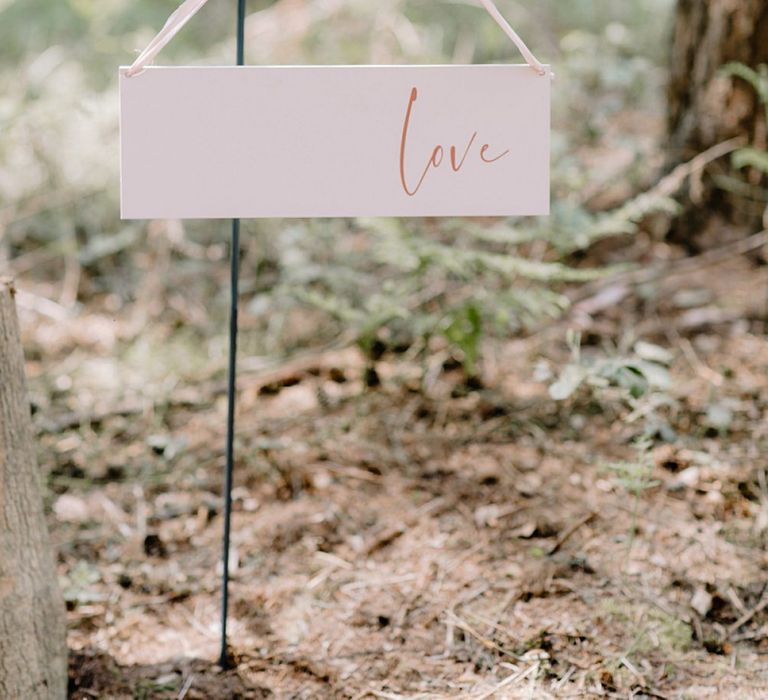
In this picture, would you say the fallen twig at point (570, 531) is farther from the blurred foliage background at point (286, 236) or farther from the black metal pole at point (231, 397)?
the black metal pole at point (231, 397)

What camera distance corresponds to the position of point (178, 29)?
142 centimetres

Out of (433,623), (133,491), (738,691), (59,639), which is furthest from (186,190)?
(738,691)

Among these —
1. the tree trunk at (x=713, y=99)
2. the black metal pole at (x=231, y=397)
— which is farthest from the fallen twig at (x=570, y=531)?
the tree trunk at (x=713, y=99)

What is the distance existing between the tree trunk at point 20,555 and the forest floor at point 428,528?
0.16m

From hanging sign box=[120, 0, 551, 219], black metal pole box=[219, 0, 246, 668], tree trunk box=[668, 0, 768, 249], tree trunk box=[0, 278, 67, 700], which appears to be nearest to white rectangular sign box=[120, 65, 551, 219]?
hanging sign box=[120, 0, 551, 219]

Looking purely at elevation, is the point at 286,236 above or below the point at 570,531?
above

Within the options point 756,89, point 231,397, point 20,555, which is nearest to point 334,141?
point 231,397

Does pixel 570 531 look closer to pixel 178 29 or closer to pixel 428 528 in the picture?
pixel 428 528

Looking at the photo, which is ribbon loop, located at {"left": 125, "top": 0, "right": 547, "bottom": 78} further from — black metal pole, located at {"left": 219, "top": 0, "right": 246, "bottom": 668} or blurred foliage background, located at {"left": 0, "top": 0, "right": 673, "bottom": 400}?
blurred foliage background, located at {"left": 0, "top": 0, "right": 673, "bottom": 400}

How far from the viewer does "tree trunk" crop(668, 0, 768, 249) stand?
311 centimetres

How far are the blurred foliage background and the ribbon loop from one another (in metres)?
1.01

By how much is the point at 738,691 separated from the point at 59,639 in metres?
1.36

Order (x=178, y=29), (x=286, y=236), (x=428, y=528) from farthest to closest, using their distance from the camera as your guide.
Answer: (x=286, y=236)
(x=428, y=528)
(x=178, y=29)

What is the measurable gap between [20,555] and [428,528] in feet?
3.28
